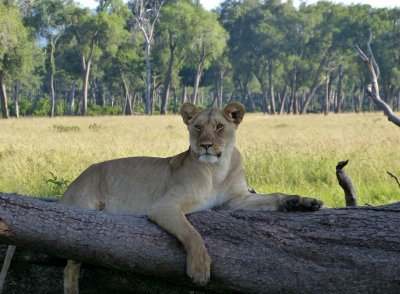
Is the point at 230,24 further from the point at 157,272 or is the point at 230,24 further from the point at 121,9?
the point at 157,272

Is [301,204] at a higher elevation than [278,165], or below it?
higher

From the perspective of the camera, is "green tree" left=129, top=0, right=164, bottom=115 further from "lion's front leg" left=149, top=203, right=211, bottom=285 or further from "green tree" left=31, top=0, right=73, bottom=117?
"lion's front leg" left=149, top=203, right=211, bottom=285

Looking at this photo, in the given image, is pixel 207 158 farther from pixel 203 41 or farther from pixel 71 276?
pixel 203 41

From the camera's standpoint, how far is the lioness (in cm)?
411

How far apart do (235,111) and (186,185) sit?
693 millimetres

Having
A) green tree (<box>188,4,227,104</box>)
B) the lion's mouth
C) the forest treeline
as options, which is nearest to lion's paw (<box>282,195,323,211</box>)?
the lion's mouth

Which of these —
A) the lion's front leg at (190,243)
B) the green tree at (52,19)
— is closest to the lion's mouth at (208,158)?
the lion's front leg at (190,243)

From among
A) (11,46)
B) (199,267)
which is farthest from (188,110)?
(11,46)

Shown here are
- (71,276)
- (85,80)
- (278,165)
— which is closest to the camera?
(71,276)

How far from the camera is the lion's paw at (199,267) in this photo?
3621 mm

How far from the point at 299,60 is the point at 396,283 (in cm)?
5742

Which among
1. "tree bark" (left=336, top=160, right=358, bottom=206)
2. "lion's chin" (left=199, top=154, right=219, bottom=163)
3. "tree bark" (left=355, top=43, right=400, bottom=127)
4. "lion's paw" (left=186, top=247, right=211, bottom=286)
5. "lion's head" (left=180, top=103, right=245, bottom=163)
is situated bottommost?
"lion's paw" (left=186, top=247, right=211, bottom=286)

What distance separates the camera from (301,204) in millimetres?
4105

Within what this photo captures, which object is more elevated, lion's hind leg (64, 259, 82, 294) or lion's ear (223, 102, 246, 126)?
lion's ear (223, 102, 246, 126)
